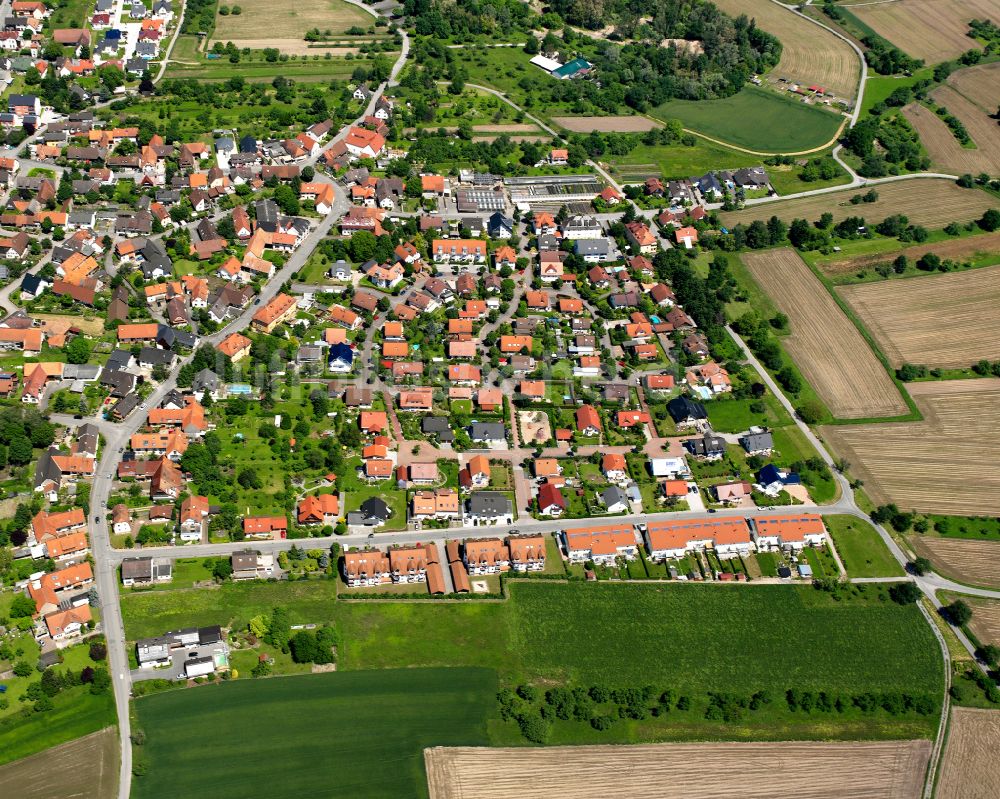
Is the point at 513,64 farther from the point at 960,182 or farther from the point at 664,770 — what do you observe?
the point at 664,770

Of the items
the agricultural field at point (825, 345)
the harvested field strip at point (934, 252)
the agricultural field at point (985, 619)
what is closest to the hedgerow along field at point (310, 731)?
the agricultural field at point (985, 619)

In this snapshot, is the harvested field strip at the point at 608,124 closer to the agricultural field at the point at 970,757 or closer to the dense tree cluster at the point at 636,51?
the dense tree cluster at the point at 636,51

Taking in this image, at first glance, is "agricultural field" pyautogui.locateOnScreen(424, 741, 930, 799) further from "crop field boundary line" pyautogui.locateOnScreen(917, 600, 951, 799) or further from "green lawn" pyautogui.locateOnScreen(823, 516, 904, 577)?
"green lawn" pyautogui.locateOnScreen(823, 516, 904, 577)

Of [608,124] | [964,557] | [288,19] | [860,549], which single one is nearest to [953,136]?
[608,124]

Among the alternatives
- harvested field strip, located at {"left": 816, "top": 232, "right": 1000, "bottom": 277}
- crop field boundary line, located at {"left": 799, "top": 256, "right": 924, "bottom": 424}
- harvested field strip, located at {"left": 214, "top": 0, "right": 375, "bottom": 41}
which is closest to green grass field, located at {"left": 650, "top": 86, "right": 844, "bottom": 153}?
harvested field strip, located at {"left": 816, "top": 232, "right": 1000, "bottom": 277}

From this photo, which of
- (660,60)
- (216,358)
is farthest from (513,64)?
(216,358)

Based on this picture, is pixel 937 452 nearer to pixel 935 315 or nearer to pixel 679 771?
pixel 935 315
